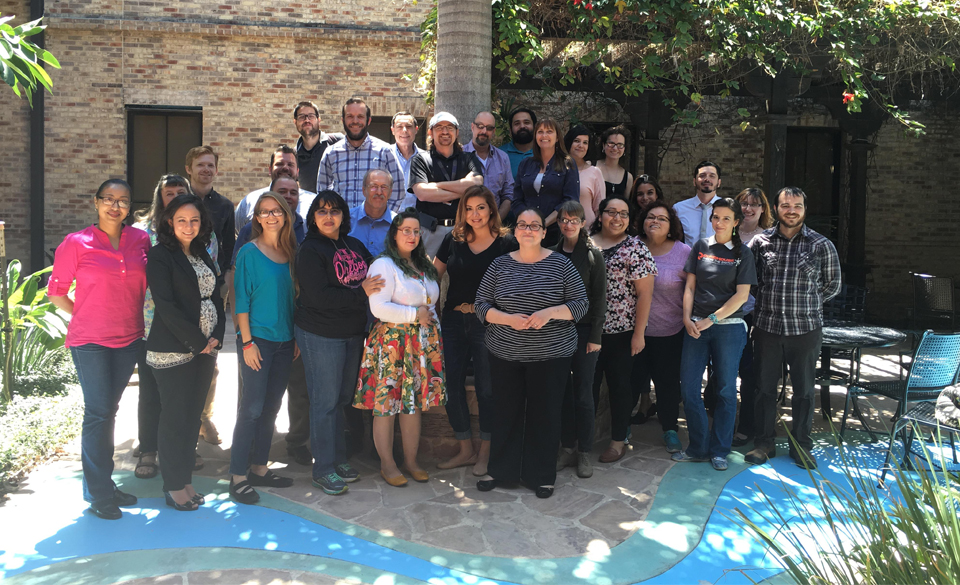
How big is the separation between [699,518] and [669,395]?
1.28 metres

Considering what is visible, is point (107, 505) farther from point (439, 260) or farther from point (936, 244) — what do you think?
point (936, 244)

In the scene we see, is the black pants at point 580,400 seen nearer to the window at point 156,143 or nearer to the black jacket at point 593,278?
the black jacket at point 593,278

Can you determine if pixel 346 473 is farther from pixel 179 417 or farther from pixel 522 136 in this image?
pixel 522 136

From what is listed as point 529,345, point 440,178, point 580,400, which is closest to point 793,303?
point 580,400

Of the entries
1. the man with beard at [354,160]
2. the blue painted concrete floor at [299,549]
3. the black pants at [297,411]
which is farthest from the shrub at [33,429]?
the man with beard at [354,160]

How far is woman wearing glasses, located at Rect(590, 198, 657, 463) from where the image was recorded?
501 cm

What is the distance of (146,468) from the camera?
471 cm

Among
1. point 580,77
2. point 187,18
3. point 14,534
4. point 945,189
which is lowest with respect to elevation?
point 14,534

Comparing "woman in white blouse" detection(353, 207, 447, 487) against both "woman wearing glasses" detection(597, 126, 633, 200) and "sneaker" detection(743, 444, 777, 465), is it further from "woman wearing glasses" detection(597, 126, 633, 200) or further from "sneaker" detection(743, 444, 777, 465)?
"sneaker" detection(743, 444, 777, 465)

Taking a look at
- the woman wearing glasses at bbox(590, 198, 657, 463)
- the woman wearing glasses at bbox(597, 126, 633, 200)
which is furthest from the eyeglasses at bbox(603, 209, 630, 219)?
the woman wearing glasses at bbox(597, 126, 633, 200)

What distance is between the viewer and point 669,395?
5379mm

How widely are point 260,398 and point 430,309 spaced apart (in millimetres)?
1160

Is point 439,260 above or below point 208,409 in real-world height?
above

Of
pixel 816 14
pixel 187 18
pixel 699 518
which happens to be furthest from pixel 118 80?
pixel 699 518
